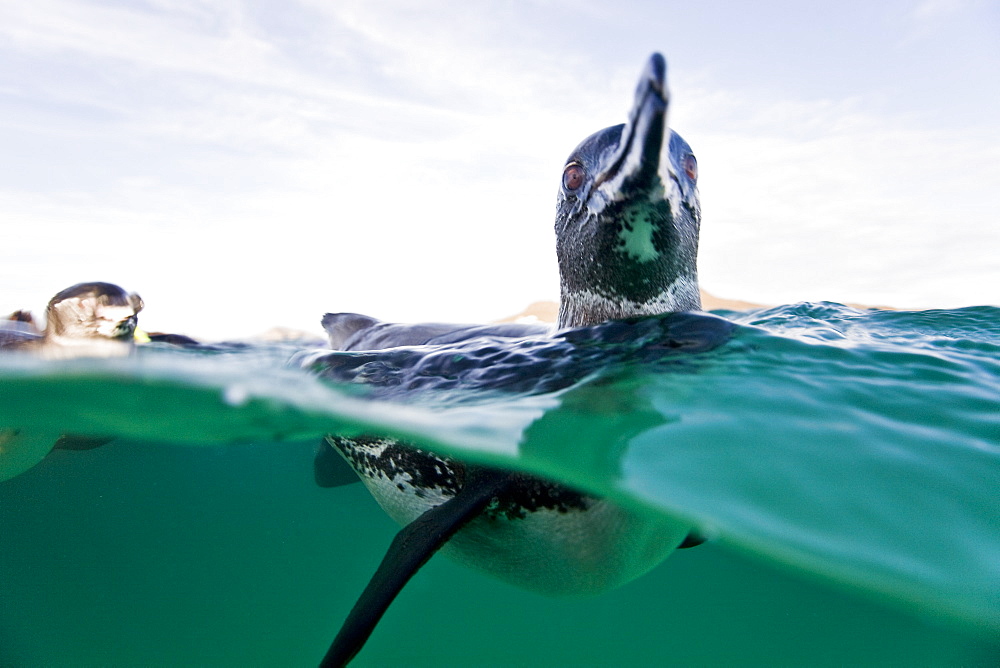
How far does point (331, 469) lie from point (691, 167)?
4252 millimetres

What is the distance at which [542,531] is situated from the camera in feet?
8.20

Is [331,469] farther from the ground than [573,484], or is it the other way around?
[573,484]

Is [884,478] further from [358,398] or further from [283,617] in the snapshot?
[283,617]

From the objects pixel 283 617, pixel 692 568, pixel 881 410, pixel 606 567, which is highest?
pixel 881 410

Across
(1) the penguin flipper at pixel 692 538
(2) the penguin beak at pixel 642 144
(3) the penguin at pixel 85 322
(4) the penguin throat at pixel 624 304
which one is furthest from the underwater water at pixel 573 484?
(2) the penguin beak at pixel 642 144

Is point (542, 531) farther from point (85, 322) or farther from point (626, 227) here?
point (85, 322)

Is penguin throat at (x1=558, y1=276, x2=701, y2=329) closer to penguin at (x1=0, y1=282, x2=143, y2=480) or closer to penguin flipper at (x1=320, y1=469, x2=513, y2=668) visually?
penguin flipper at (x1=320, y1=469, x2=513, y2=668)

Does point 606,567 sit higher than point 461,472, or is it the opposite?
point 461,472

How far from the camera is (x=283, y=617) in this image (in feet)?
21.6

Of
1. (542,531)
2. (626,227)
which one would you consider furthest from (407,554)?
(626,227)

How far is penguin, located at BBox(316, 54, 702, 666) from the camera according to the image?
2213 millimetres

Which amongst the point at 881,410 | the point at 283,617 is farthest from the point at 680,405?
the point at 283,617

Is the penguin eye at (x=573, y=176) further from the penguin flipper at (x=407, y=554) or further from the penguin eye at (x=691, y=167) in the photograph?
the penguin flipper at (x=407, y=554)

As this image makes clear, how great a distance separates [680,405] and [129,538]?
8004mm
